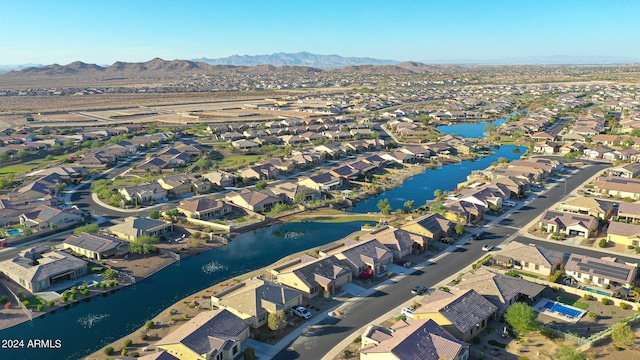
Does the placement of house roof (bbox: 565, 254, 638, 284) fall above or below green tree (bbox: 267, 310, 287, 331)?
above

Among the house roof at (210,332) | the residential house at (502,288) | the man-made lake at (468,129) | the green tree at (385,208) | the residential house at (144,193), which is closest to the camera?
the house roof at (210,332)

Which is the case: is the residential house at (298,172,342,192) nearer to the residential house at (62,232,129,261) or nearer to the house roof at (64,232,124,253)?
the residential house at (62,232,129,261)

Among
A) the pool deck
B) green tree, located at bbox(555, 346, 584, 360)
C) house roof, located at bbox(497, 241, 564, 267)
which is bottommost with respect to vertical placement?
the pool deck

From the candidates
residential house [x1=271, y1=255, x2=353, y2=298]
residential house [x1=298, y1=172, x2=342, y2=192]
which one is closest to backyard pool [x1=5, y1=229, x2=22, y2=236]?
residential house [x1=271, y1=255, x2=353, y2=298]

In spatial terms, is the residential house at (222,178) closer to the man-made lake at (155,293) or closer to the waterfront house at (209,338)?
the man-made lake at (155,293)

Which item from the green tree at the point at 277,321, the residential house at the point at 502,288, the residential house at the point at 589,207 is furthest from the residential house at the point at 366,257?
the residential house at the point at 589,207

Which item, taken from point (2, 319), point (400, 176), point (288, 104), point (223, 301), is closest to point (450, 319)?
point (223, 301)
